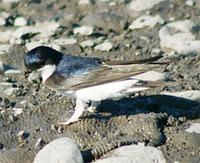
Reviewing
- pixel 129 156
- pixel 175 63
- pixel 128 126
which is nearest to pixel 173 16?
pixel 175 63

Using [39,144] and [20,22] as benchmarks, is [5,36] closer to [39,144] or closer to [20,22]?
[20,22]

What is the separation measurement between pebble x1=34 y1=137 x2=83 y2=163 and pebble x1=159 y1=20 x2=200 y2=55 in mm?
2398

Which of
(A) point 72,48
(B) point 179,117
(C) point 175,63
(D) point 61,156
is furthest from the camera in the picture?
(A) point 72,48

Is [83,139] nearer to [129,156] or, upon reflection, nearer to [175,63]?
[129,156]

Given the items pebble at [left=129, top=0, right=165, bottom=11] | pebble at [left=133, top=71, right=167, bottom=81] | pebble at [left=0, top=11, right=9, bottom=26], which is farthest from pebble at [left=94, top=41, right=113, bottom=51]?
pebble at [left=0, top=11, right=9, bottom=26]

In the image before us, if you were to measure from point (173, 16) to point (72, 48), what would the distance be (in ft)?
3.82

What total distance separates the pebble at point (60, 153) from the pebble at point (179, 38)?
2.40 metres

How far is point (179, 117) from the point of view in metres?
6.10

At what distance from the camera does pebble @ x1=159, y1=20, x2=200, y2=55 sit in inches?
292

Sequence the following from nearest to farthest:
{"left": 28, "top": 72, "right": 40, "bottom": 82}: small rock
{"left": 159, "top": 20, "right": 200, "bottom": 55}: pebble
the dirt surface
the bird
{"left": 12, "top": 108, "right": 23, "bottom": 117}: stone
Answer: the dirt surface
the bird
{"left": 12, "top": 108, "right": 23, "bottom": 117}: stone
{"left": 28, "top": 72, "right": 40, "bottom": 82}: small rock
{"left": 159, "top": 20, "right": 200, "bottom": 55}: pebble

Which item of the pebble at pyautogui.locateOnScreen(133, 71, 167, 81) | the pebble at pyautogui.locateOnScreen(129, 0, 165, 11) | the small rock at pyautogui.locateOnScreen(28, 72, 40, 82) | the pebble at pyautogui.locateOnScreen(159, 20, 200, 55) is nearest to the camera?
the pebble at pyautogui.locateOnScreen(133, 71, 167, 81)

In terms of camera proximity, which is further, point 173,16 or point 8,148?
point 173,16

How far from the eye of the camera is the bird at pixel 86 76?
233 inches

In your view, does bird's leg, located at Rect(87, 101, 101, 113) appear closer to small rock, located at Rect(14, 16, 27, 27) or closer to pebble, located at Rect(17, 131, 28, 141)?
pebble, located at Rect(17, 131, 28, 141)
